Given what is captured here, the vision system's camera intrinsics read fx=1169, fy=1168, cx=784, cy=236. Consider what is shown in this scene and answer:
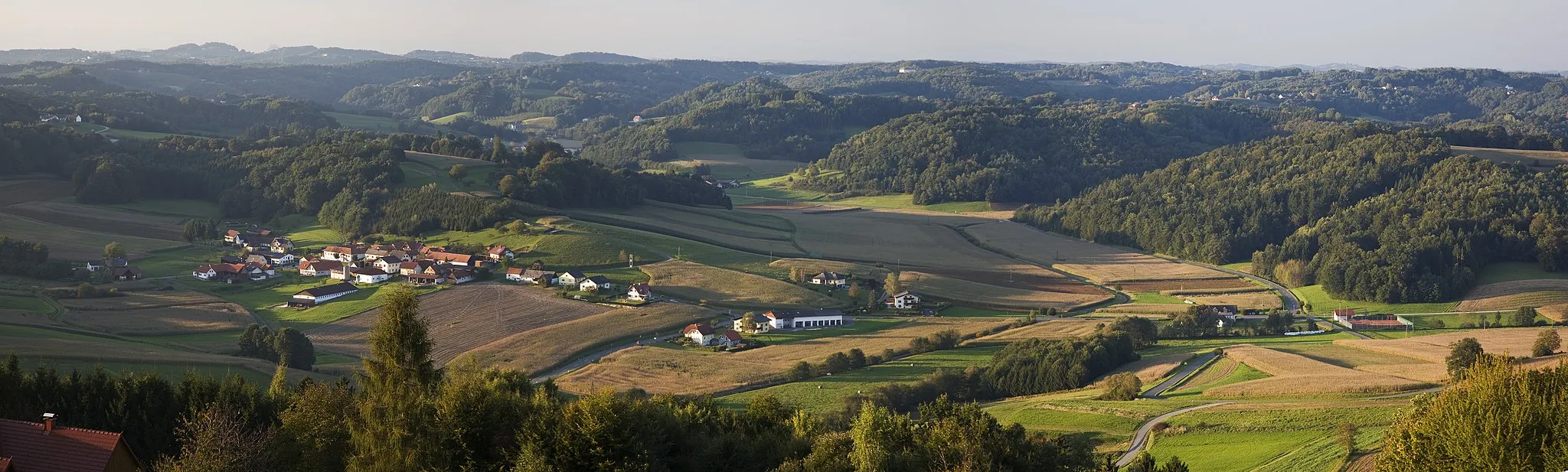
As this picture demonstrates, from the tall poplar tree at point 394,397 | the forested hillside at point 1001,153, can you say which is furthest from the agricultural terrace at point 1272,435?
the forested hillside at point 1001,153

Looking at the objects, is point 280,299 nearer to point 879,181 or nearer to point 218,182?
point 218,182

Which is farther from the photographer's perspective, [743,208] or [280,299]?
[743,208]

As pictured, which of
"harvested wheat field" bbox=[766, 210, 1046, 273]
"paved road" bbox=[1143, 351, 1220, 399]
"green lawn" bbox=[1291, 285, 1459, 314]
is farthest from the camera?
"harvested wheat field" bbox=[766, 210, 1046, 273]

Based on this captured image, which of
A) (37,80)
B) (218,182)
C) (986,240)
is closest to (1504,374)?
(986,240)

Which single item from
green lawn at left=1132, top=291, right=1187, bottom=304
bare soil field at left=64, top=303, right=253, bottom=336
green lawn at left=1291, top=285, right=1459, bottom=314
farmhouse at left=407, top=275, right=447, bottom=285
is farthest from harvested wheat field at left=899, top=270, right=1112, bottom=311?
bare soil field at left=64, top=303, right=253, bottom=336

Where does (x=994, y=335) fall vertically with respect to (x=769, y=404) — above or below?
below

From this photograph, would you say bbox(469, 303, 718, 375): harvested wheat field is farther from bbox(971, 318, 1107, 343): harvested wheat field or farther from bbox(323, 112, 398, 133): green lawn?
bbox(323, 112, 398, 133): green lawn
